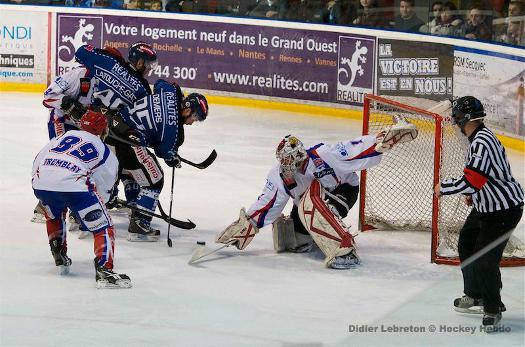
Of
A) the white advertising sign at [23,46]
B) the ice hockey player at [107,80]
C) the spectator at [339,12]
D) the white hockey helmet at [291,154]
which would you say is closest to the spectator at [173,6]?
the white advertising sign at [23,46]

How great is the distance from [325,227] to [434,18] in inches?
187

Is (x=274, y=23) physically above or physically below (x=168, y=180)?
above

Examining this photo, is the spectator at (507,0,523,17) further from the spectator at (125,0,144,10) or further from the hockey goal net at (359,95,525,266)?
the spectator at (125,0,144,10)

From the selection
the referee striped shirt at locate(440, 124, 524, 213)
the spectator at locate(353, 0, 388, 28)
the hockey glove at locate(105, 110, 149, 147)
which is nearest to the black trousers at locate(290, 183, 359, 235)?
the hockey glove at locate(105, 110, 149, 147)

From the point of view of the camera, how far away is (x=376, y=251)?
6.84m

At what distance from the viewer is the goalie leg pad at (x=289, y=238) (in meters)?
6.70

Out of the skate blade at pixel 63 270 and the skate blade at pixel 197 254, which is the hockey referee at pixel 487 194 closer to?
the skate blade at pixel 197 254

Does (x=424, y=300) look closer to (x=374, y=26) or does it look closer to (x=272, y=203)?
(x=272, y=203)

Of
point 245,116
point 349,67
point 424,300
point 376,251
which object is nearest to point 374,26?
point 349,67

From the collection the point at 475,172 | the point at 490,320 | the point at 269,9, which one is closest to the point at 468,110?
the point at 475,172

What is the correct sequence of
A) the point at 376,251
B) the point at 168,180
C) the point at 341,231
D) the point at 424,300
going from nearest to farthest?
the point at 424,300 < the point at 341,231 < the point at 376,251 < the point at 168,180

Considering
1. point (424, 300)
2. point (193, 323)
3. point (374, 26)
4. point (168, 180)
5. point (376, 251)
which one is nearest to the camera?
point (193, 323)

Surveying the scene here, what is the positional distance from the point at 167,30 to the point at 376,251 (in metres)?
5.68

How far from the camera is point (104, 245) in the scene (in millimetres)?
5723
